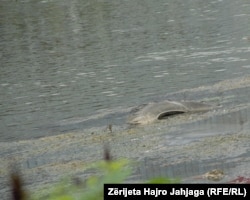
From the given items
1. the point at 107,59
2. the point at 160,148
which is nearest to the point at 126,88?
the point at 107,59

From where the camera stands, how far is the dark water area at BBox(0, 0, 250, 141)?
21000mm

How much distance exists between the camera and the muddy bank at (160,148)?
43.8 ft

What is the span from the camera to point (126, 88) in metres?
23.3

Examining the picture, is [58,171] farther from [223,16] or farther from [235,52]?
[223,16]

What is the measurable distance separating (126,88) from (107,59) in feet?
18.9

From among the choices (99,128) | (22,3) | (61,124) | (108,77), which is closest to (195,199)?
(99,128)

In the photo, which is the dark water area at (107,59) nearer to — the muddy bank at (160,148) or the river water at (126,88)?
the river water at (126,88)

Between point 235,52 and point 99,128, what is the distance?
969cm

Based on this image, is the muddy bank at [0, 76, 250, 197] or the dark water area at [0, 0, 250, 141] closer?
the muddy bank at [0, 76, 250, 197]

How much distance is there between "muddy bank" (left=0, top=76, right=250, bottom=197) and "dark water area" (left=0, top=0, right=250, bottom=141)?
134 centimetres
